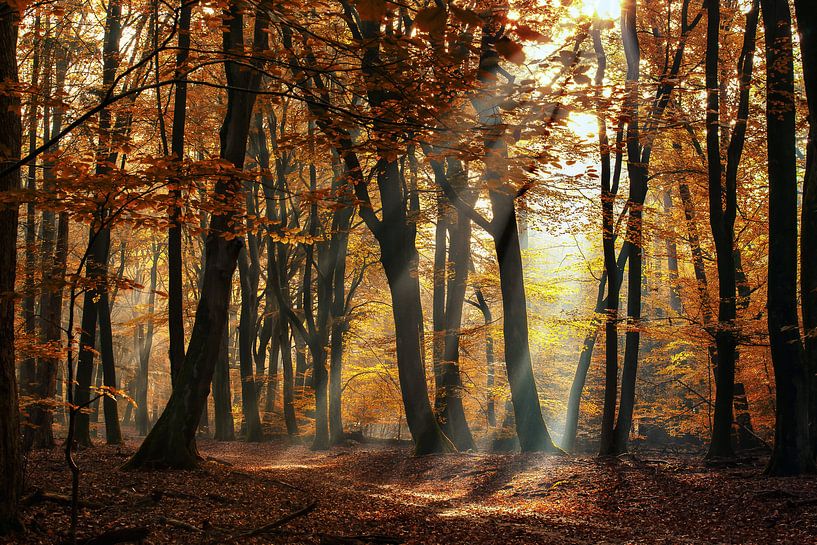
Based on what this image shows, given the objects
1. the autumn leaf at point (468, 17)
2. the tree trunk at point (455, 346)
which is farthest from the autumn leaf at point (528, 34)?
the tree trunk at point (455, 346)

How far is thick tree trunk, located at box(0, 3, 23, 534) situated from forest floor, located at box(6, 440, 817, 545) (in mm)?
366

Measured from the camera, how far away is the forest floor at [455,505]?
19.5 ft

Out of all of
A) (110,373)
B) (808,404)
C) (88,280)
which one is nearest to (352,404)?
(110,373)

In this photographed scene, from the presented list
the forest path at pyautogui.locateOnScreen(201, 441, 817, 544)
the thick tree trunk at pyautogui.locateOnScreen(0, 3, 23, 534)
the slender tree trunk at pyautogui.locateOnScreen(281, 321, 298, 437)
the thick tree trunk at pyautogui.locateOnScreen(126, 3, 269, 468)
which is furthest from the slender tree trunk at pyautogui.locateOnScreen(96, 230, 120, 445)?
the thick tree trunk at pyautogui.locateOnScreen(0, 3, 23, 534)

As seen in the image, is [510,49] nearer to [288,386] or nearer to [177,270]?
[177,270]

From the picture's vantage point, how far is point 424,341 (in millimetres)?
17156

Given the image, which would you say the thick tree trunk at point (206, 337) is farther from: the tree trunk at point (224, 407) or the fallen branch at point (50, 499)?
the tree trunk at point (224, 407)

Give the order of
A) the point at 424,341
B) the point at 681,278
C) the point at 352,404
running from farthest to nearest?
the point at 352,404 → the point at 424,341 → the point at 681,278

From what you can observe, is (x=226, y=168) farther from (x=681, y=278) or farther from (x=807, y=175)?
(x=681, y=278)

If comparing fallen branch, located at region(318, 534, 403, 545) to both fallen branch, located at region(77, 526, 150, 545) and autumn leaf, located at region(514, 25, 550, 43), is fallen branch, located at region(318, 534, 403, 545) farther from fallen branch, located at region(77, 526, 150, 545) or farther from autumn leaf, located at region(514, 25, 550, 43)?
autumn leaf, located at region(514, 25, 550, 43)

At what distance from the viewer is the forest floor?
5.95 meters

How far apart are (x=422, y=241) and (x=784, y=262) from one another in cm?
1440

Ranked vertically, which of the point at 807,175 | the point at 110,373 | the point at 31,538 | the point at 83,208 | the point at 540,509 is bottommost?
the point at 540,509

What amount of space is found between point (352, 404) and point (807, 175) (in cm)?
1812
